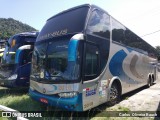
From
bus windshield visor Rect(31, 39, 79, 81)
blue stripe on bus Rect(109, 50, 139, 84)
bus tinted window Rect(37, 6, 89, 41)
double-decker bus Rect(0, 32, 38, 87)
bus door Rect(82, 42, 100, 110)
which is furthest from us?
double-decker bus Rect(0, 32, 38, 87)

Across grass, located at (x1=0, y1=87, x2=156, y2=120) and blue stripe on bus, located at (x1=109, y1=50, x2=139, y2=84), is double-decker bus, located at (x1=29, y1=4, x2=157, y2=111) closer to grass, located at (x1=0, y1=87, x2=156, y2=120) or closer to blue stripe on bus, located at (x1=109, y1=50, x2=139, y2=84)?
blue stripe on bus, located at (x1=109, y1=50, x2=139, y2=84)

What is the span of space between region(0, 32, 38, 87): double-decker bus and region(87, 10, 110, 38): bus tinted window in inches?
180

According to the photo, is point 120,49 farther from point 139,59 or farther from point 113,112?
point 139,59

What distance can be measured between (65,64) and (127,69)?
4.51 metres

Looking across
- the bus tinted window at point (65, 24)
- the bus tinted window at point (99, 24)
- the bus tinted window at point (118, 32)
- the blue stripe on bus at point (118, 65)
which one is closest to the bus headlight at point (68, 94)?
the bus tinted window at point (65, 24)

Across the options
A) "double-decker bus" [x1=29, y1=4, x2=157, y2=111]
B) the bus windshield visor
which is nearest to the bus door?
"double-decker bus" [x1=29, y1=4, x2=157, y2=111]

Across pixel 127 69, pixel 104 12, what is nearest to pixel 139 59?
pixel 127 69

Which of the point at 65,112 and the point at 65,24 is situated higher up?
the point at 65,24

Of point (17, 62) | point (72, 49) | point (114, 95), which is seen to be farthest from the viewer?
point (17, 62)

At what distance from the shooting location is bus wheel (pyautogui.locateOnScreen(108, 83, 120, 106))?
8.02m

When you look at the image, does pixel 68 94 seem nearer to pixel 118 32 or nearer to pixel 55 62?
pixel 55 62

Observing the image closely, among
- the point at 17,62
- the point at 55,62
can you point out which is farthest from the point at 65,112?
the point at 17,62

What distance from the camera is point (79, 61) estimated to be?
612cm

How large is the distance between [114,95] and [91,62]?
2.25 m
